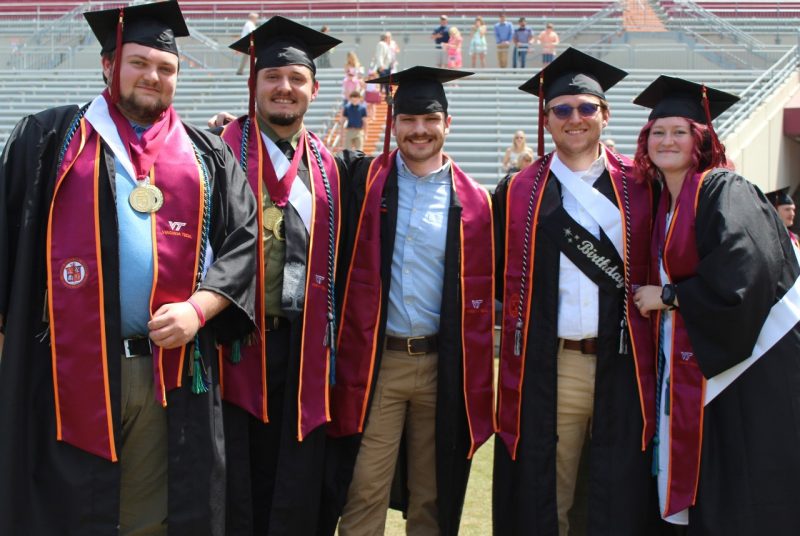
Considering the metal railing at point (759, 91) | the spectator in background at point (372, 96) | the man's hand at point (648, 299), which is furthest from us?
the spectator in background at point (372, 96)

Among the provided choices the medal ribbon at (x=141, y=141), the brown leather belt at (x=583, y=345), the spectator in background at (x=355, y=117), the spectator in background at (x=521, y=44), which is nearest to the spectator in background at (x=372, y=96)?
the spectator in background at (x=355, y=117)

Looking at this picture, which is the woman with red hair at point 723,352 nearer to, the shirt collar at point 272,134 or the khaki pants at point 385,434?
the khaki pants at point 385,434

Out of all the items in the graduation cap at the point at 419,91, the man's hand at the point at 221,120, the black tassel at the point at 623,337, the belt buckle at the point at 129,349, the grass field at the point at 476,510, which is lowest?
the grass field at the point at 476,510

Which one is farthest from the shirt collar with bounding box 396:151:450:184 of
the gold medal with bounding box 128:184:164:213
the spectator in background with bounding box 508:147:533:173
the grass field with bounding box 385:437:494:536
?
the spectator in background with bounding box 508:147:533:173

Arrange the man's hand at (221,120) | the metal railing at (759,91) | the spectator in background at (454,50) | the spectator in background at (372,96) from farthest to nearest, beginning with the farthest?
1. the spectator in background at (454,50)
2. the spectator in background at (372,96)
3. the metal railing at (759,91)
4. the man's hand at (221,120)

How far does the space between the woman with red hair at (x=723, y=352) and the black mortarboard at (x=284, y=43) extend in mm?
1529

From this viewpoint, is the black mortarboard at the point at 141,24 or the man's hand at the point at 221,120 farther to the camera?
the man's hand at the point at 221,120

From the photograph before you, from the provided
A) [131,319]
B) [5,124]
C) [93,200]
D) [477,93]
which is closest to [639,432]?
[131,319]

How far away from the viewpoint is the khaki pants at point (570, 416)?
3.91 m

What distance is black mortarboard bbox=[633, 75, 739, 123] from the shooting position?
12.7 ft

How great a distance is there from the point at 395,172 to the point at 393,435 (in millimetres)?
1146

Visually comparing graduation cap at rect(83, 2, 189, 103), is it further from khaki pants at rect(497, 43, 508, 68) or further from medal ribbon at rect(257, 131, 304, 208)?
khaki pants at rect(497, 43, 508, 68)

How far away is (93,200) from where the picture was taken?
3156 millimetres

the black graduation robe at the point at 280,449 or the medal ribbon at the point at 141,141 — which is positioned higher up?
the medal ribbon at the point at 141,141
